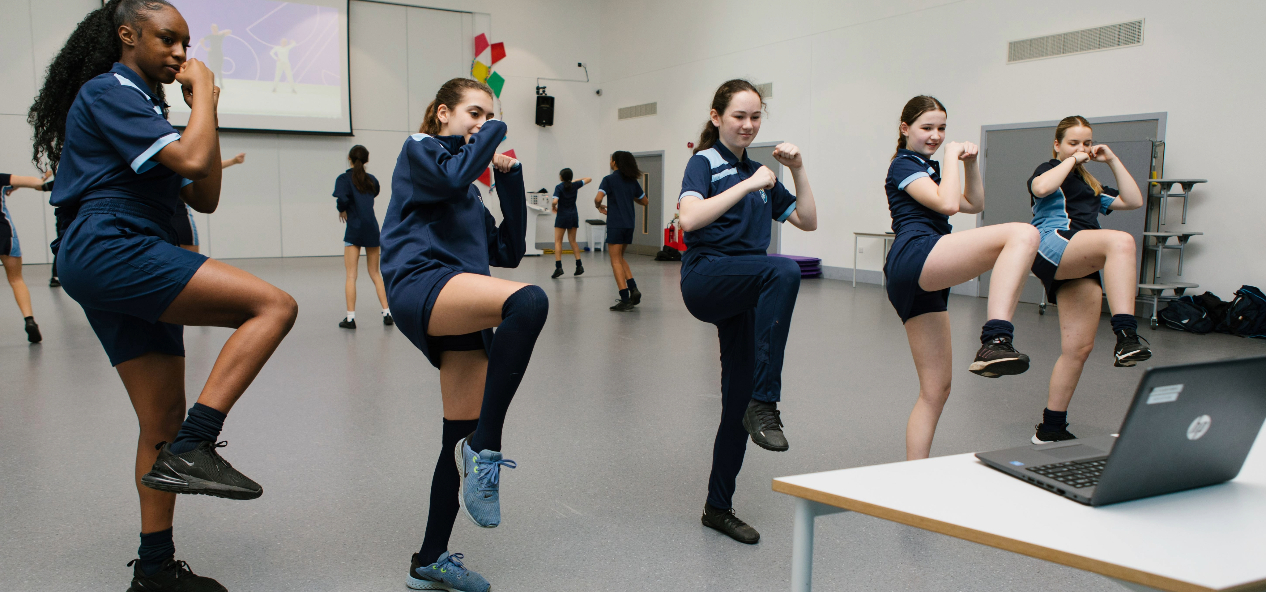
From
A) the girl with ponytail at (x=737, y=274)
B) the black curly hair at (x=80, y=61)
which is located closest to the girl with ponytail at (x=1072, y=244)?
the girl with ponytail at (x=737, y=274)

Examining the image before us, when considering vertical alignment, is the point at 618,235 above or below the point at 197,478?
above

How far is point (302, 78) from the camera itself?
1266 cm

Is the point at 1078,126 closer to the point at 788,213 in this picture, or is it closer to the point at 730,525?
the point at 788,213

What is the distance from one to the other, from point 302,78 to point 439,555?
12.4 metres

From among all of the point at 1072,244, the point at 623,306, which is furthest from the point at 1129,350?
the point at 623,306

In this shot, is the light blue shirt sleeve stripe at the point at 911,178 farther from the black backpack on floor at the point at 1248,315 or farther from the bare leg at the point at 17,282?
the bare leg at the point at 17,282

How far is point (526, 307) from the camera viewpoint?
5.63ft

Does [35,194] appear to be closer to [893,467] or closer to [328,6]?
[328,6]

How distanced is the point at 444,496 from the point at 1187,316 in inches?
270

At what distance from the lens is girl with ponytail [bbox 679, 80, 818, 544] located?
84.6 inches

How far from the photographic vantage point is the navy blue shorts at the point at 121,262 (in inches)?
66.2

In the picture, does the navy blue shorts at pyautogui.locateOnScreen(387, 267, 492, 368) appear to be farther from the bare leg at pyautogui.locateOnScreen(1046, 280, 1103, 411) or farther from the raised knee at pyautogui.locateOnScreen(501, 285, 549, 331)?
the bare leg at pyautogui.locateOnScreen(1046, 280, 1103, 411)

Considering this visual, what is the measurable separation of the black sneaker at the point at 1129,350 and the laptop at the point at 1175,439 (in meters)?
1.49

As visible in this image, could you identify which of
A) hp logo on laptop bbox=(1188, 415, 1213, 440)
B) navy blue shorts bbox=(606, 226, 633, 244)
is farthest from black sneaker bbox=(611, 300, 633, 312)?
hp logo on laptop bbox=(1188, 415, 1213, 440)
